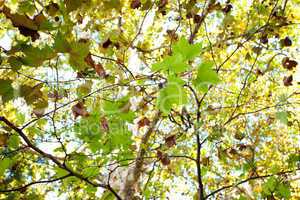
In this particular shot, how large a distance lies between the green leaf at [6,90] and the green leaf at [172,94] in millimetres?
433

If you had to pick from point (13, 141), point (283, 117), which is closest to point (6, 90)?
point (13, 141)

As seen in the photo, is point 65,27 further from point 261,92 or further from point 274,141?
point 274,141

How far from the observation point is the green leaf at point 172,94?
80cm

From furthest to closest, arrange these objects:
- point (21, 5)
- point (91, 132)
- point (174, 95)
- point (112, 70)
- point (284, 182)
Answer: point (112, 70)
point (284, 182)
point (91, 132)
point (21, 5)
point (174, 95)

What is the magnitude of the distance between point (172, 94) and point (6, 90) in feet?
1.58

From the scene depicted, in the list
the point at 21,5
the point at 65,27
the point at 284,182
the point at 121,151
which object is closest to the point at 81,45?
the point at 65,27

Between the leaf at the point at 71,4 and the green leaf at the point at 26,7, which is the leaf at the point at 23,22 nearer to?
the leaf at the point at 71,4

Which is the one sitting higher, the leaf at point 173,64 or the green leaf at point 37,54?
the green leaf at point 37,54

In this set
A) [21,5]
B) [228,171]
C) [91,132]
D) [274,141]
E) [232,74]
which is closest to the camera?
[21,5]

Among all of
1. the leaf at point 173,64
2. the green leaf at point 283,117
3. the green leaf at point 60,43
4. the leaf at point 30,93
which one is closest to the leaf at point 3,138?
the leaf at point 30,93

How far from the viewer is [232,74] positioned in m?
6.41

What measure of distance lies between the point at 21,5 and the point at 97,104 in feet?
2.32

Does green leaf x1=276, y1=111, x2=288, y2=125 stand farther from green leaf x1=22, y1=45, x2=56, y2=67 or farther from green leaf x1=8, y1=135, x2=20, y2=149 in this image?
green leaf x1=8, y1=135, x2=20, y2=149

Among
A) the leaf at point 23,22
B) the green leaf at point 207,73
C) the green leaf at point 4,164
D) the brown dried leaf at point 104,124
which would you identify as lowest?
the green leaf at point 207,73
